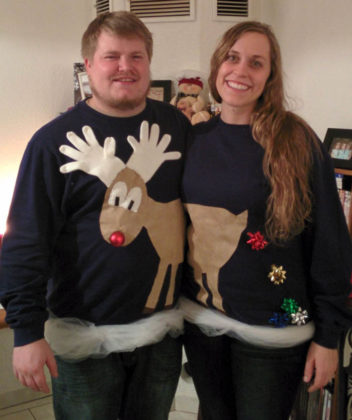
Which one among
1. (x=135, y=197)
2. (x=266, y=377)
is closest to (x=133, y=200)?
(x=135, y=197)

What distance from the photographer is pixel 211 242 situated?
1121 mm

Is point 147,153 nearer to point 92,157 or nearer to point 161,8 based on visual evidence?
point 92,157

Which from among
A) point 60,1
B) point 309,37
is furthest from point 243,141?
point 60,1

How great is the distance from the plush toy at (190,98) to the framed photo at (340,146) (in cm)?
69

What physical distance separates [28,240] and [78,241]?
0.40 ft

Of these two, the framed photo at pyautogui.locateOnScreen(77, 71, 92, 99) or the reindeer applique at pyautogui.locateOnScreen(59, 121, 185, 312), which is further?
the framed photo at pyautogui.locateOnScreen(77, 71, 92, 99)

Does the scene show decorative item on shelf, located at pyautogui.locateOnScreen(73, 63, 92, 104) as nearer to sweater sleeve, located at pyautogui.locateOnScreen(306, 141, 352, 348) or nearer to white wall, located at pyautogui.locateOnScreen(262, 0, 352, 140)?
white wall, located at pyautogui.locateOnScreen(262, 0, 352, 140)

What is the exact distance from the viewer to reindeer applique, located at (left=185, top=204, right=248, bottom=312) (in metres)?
1.09

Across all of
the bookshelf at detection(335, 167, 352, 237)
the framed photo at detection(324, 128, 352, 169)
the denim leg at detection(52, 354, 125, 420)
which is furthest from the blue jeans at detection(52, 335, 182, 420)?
the framed photo at detection(324, 128, 352, 169)

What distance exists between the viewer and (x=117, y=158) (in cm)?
108

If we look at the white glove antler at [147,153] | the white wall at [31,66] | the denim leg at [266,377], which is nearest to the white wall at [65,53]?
the white wall at [31,66]

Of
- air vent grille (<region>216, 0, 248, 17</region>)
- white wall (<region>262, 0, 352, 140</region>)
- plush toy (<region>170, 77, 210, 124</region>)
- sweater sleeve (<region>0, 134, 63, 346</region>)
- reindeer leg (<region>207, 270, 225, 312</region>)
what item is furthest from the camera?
air vent grille (<region>216, 0, 248, 17</region>)

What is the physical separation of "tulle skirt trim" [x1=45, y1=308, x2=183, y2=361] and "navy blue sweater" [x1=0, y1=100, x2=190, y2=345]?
2cm

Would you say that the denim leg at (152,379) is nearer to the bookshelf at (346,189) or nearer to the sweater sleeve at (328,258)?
the sweater sleeve at (328,258)
